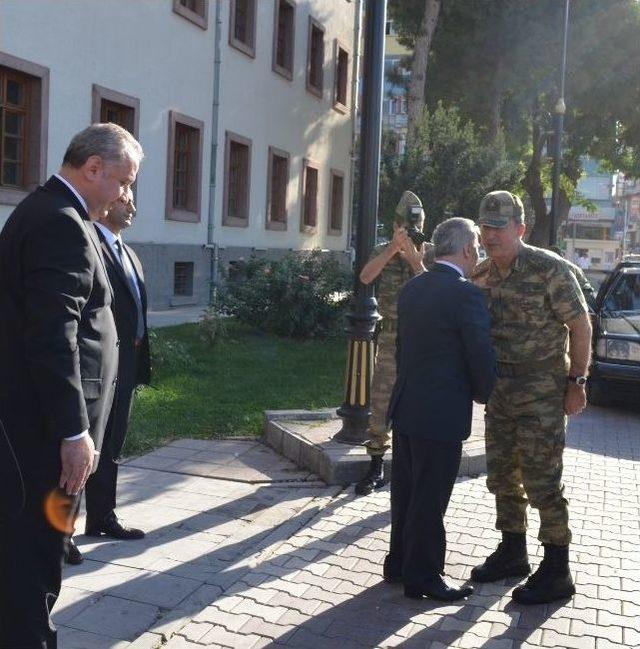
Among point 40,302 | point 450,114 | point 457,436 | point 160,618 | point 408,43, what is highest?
point 408,43

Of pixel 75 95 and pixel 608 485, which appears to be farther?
pixel 75 95

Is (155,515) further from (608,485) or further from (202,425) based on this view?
(608,485)

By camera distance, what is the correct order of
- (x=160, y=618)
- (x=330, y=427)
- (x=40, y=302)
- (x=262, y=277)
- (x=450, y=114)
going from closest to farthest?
(x=40, y=302), (x=160, y=618), (x=330, y=427), (x=262, y=277), (x=450, y=114)

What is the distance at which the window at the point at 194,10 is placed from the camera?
57.7ft

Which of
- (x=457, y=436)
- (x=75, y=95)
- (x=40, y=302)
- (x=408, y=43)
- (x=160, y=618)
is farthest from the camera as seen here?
(x=408, y=43)

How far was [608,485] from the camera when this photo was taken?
6746 mm

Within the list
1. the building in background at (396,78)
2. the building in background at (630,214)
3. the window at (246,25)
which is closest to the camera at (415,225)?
the building in background at (396,78)

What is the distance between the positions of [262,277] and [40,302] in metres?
11.0

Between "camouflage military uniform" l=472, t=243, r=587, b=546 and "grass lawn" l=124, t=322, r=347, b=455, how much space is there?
11.5 ft

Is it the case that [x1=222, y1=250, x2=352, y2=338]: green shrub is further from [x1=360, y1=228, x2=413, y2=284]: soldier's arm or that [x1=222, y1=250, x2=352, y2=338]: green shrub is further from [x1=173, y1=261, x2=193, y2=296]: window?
[x1=360, y1=228, x2=413, y2=284]: soldier's arm

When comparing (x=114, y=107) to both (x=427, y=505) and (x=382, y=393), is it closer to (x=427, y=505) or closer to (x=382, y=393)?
(x=382, y=393)

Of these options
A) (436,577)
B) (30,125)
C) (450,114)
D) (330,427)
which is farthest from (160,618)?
(450,114)

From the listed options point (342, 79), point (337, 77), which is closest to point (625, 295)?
point (337, 77)

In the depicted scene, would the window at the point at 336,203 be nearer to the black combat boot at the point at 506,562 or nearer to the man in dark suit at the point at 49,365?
the black combat boot at the point at 506,562
